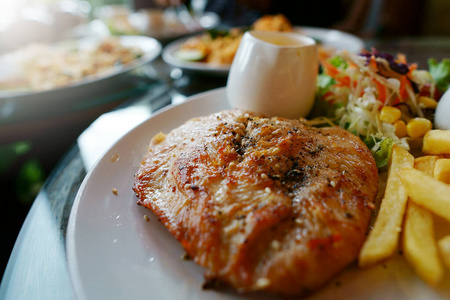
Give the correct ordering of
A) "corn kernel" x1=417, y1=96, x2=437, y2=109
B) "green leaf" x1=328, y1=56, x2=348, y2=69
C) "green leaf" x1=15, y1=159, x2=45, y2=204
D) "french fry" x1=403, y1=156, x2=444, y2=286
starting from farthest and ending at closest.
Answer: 1. "green leaf" x1=15, y1=159, x2=45, y2=204
2. "green leaf" x1=328, y1=56, x2=348, y2=69
3. "corn kernel" x1=417, y1=96, x2=437, y2=109
4. "french fry" x1=403, y1=156, x2=444, y2=286

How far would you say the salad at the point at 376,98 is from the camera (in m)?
2.61

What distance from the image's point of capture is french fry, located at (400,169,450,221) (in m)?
1.46

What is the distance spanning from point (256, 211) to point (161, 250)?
0.55 meters

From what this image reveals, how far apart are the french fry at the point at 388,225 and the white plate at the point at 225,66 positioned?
282 centimetres

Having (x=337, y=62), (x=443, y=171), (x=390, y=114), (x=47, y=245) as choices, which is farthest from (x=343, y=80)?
(x=47, y=245)

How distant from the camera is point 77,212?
1.66 metres

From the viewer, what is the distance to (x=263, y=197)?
1571 millimetres

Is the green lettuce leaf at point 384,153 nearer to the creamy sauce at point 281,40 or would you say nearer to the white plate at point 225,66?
the creamy sauce at point 281,40

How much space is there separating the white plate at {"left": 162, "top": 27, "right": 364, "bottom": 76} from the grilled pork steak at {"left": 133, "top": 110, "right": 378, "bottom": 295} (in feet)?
7.09

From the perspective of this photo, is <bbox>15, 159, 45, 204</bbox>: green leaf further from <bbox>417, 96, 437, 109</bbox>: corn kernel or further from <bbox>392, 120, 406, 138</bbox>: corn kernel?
<bbox>417, 96, 437, 109</bbox>: corn kernel

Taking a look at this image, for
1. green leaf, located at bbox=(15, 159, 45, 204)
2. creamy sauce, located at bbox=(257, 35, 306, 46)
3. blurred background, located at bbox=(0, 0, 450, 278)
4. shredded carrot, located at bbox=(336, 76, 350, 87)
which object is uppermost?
creamy sauce, located at bbox=(257, 35, 306, 46)

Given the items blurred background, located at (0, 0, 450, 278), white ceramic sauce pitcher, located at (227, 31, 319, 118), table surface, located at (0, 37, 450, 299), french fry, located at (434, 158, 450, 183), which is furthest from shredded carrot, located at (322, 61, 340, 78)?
blurred background, located at (0, 0, 450, 278)

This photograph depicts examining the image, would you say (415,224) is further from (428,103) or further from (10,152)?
(10,152)

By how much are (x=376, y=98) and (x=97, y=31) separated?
7195 millimetres
